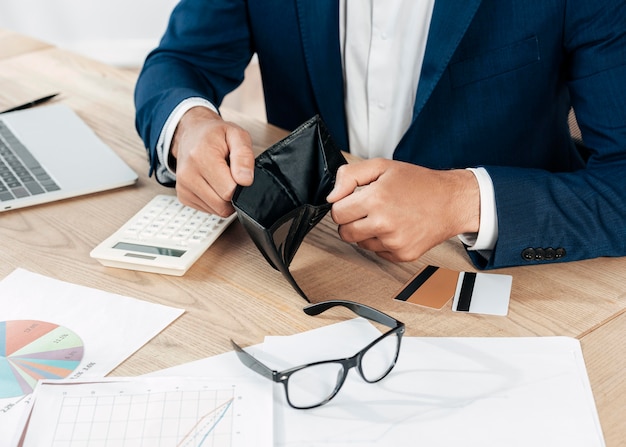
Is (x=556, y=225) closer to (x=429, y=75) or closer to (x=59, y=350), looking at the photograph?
(x=429, y=75)

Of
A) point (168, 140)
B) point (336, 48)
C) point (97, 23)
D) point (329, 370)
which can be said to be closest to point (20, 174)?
point (168, 140)

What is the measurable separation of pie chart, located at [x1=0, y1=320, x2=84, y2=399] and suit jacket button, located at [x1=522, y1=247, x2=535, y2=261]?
0.55 m

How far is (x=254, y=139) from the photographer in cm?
135

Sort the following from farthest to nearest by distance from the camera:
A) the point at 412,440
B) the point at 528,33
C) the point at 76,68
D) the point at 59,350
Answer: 1. the point at 76,68
2. the point at 528,33
3. the point at 59,350
4. the point at 412,440

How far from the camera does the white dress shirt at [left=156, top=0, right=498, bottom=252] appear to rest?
4.23ft

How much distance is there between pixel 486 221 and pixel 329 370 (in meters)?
0.31

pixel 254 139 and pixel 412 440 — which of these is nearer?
pixel 412 440

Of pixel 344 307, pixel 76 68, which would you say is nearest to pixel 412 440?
pixel 344 307

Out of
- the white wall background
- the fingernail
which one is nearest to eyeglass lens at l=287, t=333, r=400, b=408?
the fingernail

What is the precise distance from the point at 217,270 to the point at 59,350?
0.74ft

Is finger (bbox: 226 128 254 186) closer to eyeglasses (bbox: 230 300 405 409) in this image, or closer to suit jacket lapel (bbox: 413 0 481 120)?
eyeglasses (bbox: 230 300 405 409)

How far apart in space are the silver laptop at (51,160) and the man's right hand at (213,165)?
0.18m

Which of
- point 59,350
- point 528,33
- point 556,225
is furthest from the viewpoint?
point 528,33

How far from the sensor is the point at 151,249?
994 millimetres
